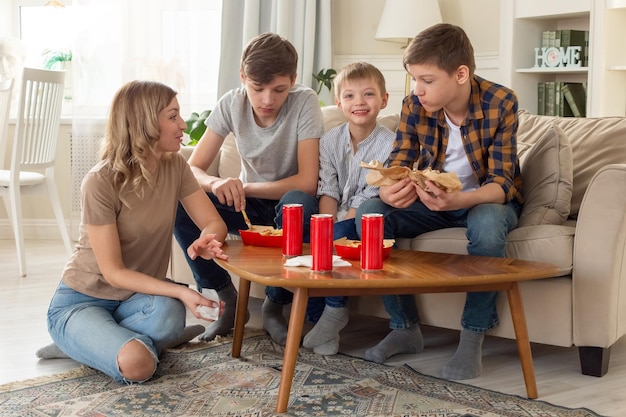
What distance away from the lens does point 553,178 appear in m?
2.70

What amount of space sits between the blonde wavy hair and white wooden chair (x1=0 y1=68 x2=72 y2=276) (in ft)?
5.65

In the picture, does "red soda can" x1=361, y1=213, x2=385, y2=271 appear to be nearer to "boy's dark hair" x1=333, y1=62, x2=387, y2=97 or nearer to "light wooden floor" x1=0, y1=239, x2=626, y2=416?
"light wooden floor" x1=0, y1=239, x2=626, y2=416

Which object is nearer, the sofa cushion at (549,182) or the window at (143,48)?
the sofa cushion at (549,182)

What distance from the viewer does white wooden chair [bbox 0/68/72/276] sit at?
13.3 ft

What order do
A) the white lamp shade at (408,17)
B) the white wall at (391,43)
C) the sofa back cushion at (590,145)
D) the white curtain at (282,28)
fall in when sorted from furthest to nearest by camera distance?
the white curtain at (282,28) < the white wall at (391,43) < the white lamp shade at (408,17) < the sofa back cushion at (590,145)

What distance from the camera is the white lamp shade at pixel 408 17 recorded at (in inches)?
179

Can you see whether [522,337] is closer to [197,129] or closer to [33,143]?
[197,129]

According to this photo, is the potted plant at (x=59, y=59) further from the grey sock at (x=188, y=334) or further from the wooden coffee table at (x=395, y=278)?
the wooden coffee table at (x=395, y=278)

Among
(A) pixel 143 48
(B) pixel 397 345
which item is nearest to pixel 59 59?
(A) pixel 143 48

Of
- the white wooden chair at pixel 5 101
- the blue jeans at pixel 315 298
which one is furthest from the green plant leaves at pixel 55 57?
the blue jeans at pixel 315 298

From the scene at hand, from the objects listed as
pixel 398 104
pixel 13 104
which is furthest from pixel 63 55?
pixel 398 104

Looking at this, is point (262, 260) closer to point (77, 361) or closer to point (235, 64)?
point (77, 361)

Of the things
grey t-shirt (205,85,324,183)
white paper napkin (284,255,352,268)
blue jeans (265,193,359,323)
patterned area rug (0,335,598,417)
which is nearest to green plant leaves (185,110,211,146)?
grey t-shirt (205,85,324,183)

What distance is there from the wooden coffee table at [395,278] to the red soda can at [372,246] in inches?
0.9
